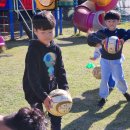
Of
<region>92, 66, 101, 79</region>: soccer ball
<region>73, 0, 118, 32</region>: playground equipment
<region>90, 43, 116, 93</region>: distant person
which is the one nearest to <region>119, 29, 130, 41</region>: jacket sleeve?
<region>90, 43, 116, 93</region>: distant person

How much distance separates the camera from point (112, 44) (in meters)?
5.66

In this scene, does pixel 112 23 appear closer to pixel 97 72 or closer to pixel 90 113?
pixel 90 113

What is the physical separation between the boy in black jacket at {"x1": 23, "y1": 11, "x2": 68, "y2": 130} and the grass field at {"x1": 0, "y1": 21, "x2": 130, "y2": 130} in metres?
1.23

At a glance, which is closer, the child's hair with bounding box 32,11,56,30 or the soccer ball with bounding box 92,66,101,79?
the child's hair with bounding box 32,11,56,30

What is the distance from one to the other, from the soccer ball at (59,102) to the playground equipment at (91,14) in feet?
28.3

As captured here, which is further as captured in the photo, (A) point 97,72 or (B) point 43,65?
(A) point 97,72

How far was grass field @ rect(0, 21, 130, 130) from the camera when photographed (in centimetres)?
530

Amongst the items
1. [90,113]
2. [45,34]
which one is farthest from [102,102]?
[45,34]

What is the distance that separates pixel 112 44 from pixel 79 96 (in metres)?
1.27

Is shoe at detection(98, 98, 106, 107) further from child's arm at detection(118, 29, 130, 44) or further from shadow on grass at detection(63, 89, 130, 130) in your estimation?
child's arm at detection(118, 29, 130, 44)

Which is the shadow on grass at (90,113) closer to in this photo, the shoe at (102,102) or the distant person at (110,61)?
the shoe at (102,102)

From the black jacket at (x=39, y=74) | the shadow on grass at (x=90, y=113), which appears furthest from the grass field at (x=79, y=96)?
the black jacket at (x=39, y=74)

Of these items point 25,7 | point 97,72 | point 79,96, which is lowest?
point 79,96

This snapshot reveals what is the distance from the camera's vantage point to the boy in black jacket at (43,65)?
12.2 ft
